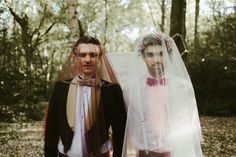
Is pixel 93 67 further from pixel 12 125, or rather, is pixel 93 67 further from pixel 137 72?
pixel 12 125

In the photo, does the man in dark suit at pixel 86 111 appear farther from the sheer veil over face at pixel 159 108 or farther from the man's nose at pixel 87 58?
the sheer veil over face at pixel 159 108

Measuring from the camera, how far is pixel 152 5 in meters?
42.9

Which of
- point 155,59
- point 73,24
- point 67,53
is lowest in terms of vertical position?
point 155,59

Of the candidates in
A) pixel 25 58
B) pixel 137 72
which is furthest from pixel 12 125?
pixel 137 72

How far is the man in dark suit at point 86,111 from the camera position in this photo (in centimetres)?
334

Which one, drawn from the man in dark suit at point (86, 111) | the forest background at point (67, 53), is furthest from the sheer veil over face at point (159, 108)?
the forest background at point (67, 53)

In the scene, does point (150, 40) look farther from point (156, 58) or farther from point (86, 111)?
point (86, 111)

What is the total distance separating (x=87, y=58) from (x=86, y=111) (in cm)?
37

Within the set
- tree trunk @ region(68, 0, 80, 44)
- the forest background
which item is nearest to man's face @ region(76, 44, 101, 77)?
the forest background

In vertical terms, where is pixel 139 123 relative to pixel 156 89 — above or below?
below

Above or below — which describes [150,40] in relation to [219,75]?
above

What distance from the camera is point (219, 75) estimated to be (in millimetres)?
20406

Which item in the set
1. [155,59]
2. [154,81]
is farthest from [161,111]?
[155,59]

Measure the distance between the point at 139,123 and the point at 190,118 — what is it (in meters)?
0.36
